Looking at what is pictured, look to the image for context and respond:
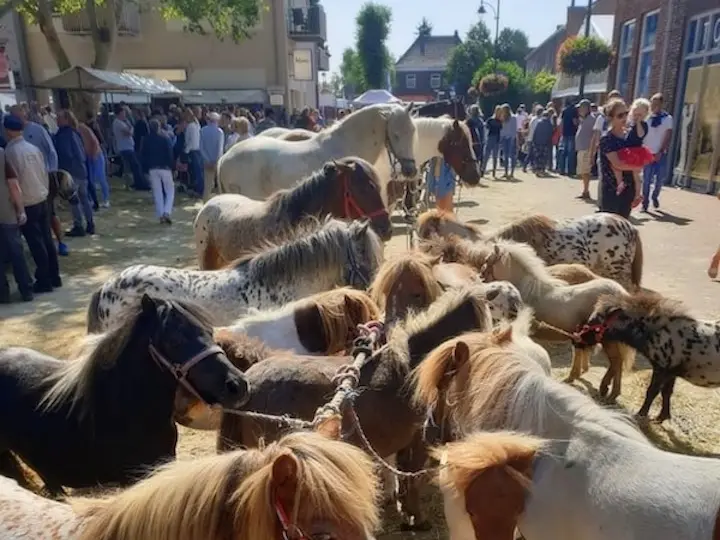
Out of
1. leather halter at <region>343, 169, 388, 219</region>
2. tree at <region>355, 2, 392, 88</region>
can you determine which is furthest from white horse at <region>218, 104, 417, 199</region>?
tree at <region>355, 2, 392, 88</region>

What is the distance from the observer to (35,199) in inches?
270

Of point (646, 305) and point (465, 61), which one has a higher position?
point (465, 61)

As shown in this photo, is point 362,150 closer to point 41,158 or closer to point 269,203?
point 269,203

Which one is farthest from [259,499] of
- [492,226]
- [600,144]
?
[492,226]

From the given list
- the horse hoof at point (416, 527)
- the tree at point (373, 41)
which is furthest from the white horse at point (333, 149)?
the tree at point (373, 41)

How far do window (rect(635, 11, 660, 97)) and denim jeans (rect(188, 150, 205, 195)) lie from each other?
13.1 metres

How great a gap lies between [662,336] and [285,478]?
11.6 feet

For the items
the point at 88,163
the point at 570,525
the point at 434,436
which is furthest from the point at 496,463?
the point at 88,163

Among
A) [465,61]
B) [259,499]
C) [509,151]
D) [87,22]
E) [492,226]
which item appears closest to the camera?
[259,499]

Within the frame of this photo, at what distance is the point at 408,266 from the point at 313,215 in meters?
1.74

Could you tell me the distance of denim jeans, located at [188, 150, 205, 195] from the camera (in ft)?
47.3

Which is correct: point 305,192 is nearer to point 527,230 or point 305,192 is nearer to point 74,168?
point 527,230

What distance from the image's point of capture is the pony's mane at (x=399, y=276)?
3.30 meters

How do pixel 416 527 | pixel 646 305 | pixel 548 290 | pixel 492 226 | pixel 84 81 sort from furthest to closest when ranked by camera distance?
pixel 84 81
pixel 492 226
pixel 548 290
pixel 646 305
pixel 416 527
